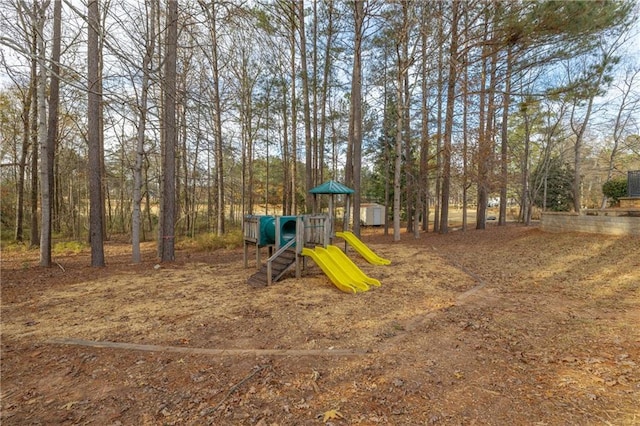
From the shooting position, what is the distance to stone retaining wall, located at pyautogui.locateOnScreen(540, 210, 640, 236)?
308 inches

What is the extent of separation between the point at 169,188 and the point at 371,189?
19.2 metres

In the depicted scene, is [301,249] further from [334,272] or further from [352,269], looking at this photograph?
[352,269]

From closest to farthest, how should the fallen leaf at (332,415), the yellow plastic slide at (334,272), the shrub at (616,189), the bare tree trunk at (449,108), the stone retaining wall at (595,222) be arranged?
the fallen leaf at (332,415)
the yellow plastic slide at (334,272)
the stone retaining wall at (595,222)
the bare tree trunk at (449,108)
the shrub at (616,189)

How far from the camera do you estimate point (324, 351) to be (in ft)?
10.7

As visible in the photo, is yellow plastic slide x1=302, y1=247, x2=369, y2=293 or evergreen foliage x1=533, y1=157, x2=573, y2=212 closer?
yellow plastic slide x1=302, y1=247, x2=369, y2=293

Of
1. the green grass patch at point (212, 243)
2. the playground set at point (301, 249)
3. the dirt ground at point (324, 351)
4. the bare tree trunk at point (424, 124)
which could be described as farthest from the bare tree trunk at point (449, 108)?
the green grass patch at point (212, 243)

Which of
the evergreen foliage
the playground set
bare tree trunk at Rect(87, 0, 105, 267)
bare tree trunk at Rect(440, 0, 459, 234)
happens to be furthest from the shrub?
bare tree trunk at Rect(87, 0, 105, 267)

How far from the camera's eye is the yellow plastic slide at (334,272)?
5.56 meters

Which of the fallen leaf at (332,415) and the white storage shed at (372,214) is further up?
the white storage shed at (372,214)

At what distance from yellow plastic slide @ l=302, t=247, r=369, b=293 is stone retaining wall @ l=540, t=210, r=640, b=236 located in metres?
7.50

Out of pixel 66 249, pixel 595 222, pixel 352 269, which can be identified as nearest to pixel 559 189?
pixel 595 222

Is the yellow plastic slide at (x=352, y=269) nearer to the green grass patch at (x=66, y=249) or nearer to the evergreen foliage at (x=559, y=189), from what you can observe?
the green grass patch at (x=66, y=249)

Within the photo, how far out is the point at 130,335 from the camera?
366cm

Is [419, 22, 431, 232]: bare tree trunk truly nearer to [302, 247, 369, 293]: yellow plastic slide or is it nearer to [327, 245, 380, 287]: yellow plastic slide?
[327, 245, 380, 287]: yellow plastic slide
